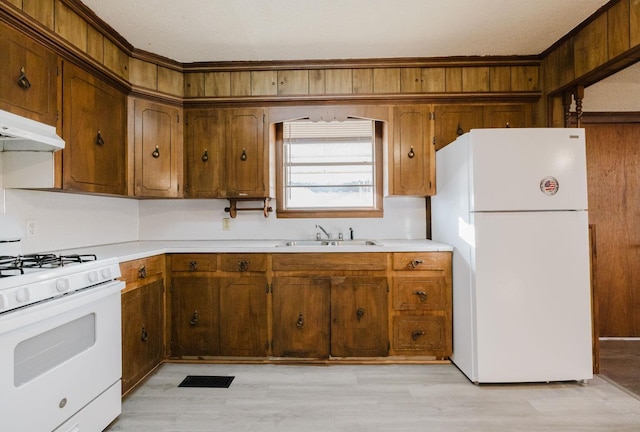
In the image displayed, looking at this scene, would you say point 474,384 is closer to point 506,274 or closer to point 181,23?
point 506,274

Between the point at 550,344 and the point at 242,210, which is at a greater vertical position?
the point at 242,210

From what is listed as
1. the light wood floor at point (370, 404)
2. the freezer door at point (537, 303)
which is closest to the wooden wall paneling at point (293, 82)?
the freezer door at point (537, 303)

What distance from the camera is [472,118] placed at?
3189 mm

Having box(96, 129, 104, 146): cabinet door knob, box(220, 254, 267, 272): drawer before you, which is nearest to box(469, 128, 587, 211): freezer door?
box(220, 254, 267, 272): drawer

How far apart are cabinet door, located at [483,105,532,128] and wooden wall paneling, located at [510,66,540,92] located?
155 millimetres

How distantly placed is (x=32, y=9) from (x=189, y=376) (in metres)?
2.43

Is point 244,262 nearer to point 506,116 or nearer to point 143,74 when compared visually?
point 143,74

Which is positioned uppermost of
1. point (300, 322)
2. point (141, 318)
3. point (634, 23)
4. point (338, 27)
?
point (338, 27)

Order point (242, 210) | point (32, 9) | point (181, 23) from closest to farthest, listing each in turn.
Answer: point (32, 9), point (181, 23), point (242, 210)

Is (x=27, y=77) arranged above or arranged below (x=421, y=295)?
above

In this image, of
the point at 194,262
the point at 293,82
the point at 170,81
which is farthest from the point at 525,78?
the point at 194,262

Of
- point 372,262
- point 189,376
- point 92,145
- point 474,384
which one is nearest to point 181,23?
point 92,145

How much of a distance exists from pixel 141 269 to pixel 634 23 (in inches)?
135

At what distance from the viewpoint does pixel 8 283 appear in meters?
1.39
